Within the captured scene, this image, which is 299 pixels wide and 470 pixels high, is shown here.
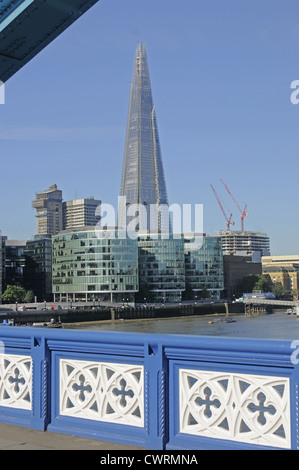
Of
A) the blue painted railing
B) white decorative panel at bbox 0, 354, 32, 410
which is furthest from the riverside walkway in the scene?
white decorative panel at bbox 0, 354, 32, 410

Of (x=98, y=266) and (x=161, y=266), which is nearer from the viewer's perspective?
(x=98, y=266)

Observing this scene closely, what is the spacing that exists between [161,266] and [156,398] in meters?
131

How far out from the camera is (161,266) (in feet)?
447

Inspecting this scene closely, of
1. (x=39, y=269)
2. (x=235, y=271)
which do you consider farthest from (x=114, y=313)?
(x=235, y=271)

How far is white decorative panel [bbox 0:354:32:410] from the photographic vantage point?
618 centimetres

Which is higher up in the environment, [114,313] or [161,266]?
[161,266]

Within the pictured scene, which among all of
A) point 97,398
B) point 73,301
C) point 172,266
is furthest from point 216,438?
point 172,266

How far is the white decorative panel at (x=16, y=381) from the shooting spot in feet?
Answer: 20.3

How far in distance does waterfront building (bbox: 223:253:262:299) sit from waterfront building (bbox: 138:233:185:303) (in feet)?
110

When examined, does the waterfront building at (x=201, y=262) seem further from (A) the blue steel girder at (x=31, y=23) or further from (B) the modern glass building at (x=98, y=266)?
(A) the blue steel girder at (x=31, y=23)

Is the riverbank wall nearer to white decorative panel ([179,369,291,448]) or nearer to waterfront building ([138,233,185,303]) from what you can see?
waterfront building ([138,233,185,303])

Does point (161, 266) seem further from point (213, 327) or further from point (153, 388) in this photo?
point (153, 388)

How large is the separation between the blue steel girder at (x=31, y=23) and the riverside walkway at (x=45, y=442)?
3.77m

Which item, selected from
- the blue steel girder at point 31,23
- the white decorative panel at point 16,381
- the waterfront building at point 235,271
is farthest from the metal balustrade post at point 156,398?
the waterfront building at point 235,271
